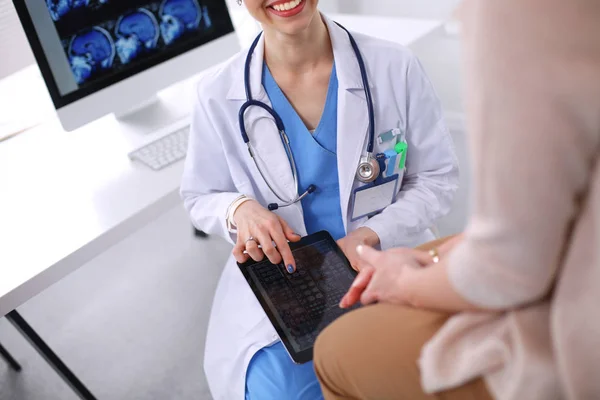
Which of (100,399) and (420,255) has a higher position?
(420,255)

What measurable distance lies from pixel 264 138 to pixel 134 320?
1.11 metres

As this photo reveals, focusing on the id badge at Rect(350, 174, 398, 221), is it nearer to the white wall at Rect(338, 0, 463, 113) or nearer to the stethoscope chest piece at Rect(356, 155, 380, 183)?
the stethoscope chest piece at Rect(356, 155, 380, 183)

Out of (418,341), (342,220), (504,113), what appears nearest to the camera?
(504,113)

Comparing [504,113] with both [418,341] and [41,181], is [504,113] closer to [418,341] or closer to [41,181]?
[418,341]

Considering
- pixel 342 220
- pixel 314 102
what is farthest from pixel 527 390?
pixel 314 102

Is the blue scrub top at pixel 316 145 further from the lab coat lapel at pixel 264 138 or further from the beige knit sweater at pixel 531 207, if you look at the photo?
the beige knit sweater at pixel 531 207

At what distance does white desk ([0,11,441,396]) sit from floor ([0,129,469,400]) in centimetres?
70

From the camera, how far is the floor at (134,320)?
1773 millimetres

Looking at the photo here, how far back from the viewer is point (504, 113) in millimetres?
513

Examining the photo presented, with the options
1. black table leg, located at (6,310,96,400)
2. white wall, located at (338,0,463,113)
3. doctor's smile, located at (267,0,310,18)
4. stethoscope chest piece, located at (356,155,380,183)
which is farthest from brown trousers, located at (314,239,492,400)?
white wall, located at (338,0,463,113)

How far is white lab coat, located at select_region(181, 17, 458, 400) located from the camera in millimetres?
1151

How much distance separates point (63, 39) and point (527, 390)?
4.24 ft

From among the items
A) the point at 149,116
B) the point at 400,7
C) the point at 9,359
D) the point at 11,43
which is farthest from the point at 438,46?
the point at 9,359

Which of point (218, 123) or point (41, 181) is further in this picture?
point (41, 181)
